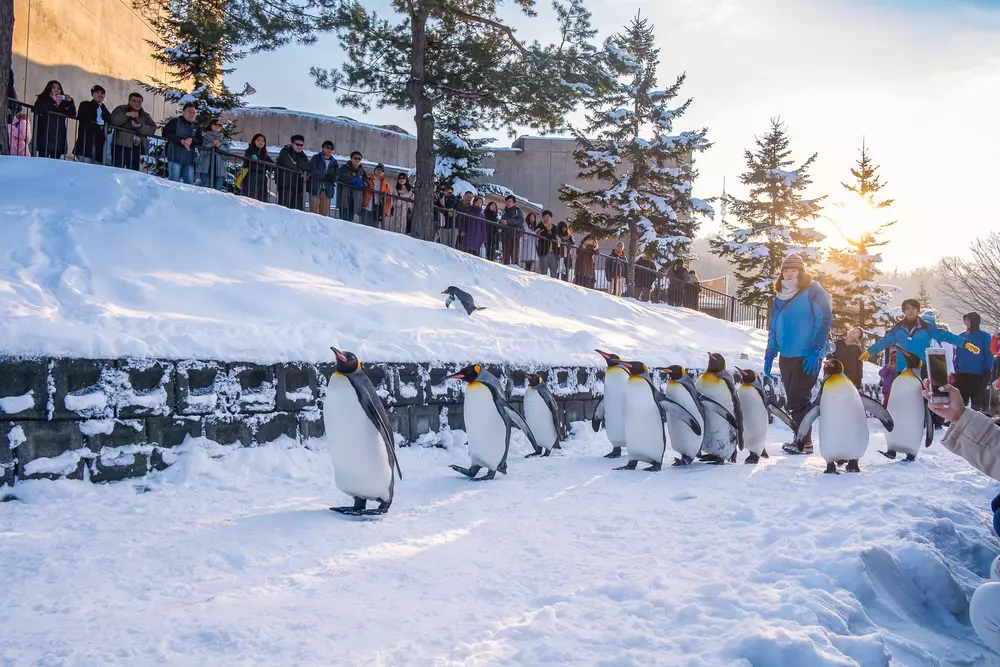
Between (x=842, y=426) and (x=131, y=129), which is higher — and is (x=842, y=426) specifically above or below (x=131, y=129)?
below

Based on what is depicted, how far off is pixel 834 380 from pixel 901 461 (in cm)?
139

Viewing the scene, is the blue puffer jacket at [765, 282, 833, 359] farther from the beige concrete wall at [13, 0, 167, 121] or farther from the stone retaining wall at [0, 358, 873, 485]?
the beige concrete wall at [13, 0, 167, 121]

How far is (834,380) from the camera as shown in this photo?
7.10 meters

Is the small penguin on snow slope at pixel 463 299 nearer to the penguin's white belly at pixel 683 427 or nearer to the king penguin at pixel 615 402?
the king penguin at pixel 615 402

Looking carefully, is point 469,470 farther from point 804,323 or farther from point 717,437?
point 804,323

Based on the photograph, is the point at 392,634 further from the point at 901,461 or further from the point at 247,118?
the point at 247,118

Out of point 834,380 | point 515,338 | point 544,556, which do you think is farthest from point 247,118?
point 544,556

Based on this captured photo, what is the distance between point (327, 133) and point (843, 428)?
2492 cm


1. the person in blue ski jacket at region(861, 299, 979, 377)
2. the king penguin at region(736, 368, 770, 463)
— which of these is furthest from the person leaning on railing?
the person in blue ski jacket at region(861, 299, 979, 377)

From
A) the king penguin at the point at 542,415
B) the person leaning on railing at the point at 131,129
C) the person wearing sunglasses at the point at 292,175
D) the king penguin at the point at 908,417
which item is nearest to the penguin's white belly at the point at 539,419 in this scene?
the king penguin at the point at 542,415

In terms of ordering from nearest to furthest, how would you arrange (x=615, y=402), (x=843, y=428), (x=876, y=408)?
1. (x=843, y=428)
2. (x=876, y=408)
3. (x=615, y=402)

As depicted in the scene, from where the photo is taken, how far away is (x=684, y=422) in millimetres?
7281

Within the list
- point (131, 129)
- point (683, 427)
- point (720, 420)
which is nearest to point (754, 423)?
point (720, 420)

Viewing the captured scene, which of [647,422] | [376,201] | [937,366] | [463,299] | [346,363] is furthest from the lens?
[376,201]
